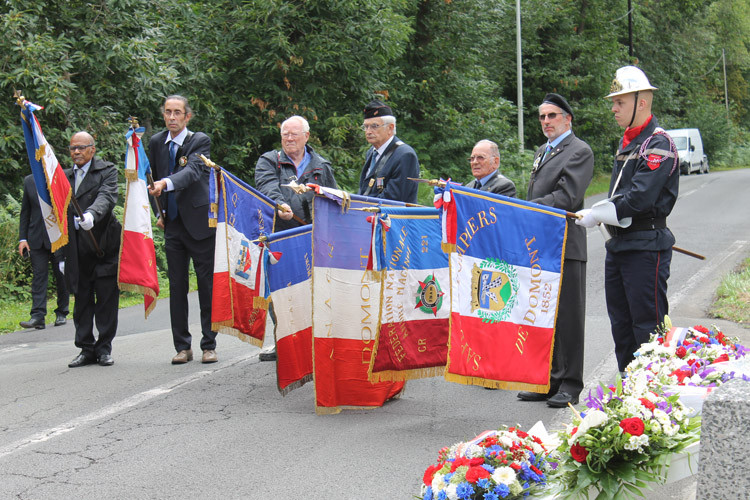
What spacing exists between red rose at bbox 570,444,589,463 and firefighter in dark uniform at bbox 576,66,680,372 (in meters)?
2.14

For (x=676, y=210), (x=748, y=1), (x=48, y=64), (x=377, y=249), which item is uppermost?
(x=748, y=1)

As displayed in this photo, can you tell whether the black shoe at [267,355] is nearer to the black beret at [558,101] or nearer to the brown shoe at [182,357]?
the brown shoe at [182,357]

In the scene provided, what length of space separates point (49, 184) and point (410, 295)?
358 cm

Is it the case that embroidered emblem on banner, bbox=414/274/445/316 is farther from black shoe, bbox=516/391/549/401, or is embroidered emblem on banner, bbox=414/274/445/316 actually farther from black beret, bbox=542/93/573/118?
black beret, bbox=542/93/573/118

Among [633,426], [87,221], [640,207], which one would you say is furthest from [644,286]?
[87,221]

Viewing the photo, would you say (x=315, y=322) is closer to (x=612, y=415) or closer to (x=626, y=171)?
(x=626, y=171)

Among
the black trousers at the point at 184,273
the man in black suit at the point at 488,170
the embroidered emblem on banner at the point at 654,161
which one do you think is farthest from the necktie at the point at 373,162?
the embroidered emblem on banner at the point at 654,161

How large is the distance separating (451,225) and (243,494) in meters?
2.19

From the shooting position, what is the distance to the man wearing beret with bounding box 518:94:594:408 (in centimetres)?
620

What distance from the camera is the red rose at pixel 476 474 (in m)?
3.51

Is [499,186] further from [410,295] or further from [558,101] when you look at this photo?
[410,295]

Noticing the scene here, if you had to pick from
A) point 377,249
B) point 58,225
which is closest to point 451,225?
point 377,249

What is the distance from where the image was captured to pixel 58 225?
7.72 metres

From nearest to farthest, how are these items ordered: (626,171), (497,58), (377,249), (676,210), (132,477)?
(132,477) → (626,171) → (377,249) → (676,210) → (497,58)
